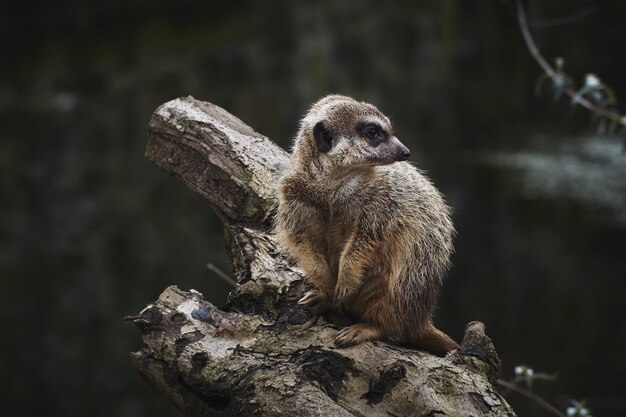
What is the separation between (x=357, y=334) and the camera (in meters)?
2.14

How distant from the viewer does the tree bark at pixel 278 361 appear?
77.4 inches

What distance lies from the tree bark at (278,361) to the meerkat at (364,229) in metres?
0.09

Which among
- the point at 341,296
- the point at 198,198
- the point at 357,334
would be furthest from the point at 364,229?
the point at 198,198

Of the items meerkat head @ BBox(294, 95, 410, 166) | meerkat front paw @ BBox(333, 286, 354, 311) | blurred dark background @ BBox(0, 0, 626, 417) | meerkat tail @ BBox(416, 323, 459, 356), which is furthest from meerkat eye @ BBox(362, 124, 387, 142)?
blurred dark background @ BBox(0, 0, 626, 417)

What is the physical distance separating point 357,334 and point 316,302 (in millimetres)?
168

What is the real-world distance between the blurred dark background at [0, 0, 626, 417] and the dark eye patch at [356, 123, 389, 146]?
2.89 metres

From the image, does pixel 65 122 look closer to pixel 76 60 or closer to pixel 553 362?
pixel 76 60

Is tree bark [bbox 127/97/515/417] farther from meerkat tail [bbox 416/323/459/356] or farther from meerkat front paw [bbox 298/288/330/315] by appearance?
meerkat tail [bbox 416/323/459/356]

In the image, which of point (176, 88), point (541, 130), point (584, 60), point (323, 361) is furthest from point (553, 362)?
point (323, 361)

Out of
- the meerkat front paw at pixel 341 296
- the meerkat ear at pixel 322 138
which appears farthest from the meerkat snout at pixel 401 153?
the meerkat front paw at pixel 341 296

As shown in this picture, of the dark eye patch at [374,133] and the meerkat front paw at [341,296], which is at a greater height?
the dark eye patch at [374,133]

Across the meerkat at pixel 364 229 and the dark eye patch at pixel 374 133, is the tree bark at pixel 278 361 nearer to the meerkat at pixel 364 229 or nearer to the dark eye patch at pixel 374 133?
the meerkat at pixel 364 229

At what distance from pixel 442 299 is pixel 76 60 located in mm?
2599

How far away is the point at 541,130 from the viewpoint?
5691 mm
